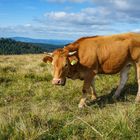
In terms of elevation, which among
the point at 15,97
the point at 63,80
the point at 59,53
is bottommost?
the point at 15,97

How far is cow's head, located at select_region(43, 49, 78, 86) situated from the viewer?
→ 11.2 m

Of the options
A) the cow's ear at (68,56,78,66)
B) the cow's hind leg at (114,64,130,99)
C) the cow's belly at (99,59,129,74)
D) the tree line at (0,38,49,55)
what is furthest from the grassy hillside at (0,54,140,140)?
the tree line at (0,38,49,55)

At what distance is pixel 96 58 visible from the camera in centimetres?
1225

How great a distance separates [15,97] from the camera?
13.0 metres

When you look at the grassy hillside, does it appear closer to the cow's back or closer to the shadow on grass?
the shadow on grass

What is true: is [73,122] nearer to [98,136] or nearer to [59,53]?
[98,136]

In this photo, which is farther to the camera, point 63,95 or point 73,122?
point 63,95

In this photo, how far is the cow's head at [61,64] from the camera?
443 inches

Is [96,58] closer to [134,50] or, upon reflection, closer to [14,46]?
[134,50]

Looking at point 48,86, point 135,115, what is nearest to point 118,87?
point 48,86

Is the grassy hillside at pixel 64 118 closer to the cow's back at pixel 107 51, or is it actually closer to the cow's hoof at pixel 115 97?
the cow's hoof at pixel 115 97

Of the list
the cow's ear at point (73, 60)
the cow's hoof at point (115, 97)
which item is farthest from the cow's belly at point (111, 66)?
the cow's ear at point (73, 60)

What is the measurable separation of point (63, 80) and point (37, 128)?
13.4 ft

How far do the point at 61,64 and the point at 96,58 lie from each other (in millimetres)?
1403
